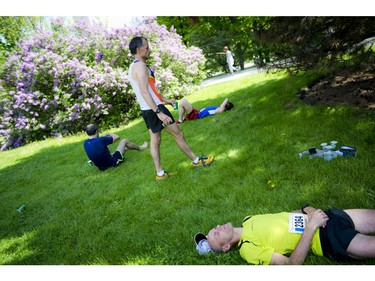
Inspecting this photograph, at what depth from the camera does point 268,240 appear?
2.25 meters

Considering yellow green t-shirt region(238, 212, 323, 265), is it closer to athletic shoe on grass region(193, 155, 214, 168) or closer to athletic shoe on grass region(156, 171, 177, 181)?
athletic shoe on grass region(193, 155, 214, 168)

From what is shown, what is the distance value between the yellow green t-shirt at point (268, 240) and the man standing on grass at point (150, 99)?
1951 mm

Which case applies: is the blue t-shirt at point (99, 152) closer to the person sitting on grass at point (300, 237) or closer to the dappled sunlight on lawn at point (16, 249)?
the dappled sunlight on lawn at point (16, 249)

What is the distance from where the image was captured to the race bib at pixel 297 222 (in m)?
2.23

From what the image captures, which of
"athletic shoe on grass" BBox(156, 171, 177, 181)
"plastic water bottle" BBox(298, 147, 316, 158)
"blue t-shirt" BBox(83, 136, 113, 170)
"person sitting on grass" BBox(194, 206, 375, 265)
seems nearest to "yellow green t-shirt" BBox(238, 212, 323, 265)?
"person sitting on grass" BBox(194, 206, 375, 265)

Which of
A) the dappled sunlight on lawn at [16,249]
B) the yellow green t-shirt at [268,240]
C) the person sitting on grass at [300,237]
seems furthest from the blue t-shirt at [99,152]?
the yellow green t-shirt at [268,240]

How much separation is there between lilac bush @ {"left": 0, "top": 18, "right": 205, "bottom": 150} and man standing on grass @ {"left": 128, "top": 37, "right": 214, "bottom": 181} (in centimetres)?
595

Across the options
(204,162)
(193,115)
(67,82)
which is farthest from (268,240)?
(67,82)

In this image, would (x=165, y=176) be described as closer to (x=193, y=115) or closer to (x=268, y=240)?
(x=268, y=240)

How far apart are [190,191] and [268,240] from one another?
1567 mm

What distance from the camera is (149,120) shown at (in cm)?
412
